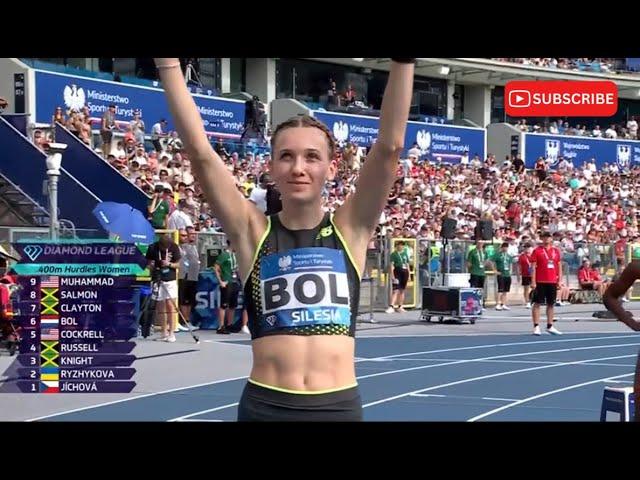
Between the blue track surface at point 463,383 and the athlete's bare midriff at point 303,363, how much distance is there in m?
5.57

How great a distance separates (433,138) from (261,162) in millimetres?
10362

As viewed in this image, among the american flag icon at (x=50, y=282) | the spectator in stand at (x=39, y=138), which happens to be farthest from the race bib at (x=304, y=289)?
the spectator in stand at (x=39, y=138)

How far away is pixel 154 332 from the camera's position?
1541cm

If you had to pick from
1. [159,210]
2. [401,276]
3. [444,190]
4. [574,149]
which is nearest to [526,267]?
[401,276]

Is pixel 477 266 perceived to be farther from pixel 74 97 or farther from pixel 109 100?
pixel 74 97

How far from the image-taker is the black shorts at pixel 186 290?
1616 cm

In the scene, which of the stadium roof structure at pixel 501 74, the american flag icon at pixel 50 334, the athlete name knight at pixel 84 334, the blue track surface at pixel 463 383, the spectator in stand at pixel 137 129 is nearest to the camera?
the blue track surface at pixel 463 383

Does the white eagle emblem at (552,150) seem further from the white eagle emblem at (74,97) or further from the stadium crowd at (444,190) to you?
the white eagle emblem at (74,97)

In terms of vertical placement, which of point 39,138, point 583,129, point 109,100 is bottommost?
point 39,138

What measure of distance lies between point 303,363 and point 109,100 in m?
19.4

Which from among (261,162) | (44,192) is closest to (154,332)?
(44,192)

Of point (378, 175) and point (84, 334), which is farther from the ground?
point (378, 175)

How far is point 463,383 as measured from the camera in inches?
435
